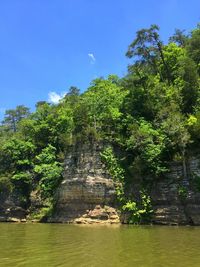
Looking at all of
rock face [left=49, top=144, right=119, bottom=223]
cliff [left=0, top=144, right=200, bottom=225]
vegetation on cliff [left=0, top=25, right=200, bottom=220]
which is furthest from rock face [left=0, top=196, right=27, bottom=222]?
rock face [left=49, top=144, right=119, bottom=223]

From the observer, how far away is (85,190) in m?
34.2

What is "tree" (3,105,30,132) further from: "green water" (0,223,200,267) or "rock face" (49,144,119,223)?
"green water" (0,223,200,267)

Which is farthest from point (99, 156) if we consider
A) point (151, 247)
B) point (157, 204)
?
point (151, 247)

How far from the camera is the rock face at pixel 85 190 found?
110 ft

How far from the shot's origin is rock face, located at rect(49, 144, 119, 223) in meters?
33.5

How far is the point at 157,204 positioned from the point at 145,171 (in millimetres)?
3413

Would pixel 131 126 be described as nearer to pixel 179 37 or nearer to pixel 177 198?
pixel 177 198

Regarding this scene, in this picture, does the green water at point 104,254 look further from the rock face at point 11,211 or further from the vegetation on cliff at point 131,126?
the rock face at point 11,211

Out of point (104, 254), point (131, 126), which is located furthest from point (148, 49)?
point (104, 254)

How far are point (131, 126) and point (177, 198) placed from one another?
8.08 metres

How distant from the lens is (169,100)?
38188 mm

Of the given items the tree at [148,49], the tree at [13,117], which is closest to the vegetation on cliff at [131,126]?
the tree at [148,49]

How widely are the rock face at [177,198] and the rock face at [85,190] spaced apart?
4.27 metres

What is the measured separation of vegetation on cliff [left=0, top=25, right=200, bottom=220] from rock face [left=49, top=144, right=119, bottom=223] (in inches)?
46.5
